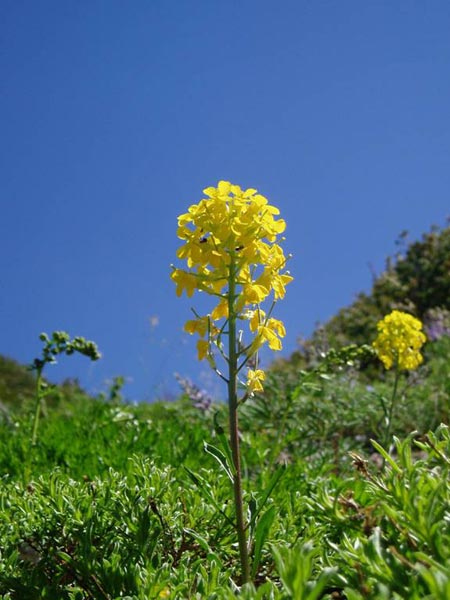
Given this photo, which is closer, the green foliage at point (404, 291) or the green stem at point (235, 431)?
the green stem at point (235, 431)

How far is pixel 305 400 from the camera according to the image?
6754 mm

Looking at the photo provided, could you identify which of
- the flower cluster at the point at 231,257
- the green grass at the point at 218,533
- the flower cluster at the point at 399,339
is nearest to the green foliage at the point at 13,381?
the green grass at the point at 218,533

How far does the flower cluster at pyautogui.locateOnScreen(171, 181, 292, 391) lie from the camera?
234cm

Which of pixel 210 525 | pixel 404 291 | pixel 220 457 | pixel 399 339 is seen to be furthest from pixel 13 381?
pixel 220 457

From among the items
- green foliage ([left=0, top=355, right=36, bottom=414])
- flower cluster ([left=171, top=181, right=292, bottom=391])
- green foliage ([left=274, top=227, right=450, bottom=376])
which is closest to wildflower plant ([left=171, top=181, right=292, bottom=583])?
flower cluster ([left=171, top=181, right=292, bottom=391])

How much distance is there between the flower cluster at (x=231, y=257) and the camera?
234 centimetres

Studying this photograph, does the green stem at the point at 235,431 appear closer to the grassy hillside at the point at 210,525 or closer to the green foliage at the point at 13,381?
the grassy hillside at the point at 210,525

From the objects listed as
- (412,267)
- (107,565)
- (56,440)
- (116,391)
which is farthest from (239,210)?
(412,267)

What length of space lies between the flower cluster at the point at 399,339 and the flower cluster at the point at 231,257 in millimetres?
2557

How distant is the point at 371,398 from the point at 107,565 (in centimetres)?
515

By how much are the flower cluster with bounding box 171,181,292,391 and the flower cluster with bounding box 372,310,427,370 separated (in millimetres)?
2557

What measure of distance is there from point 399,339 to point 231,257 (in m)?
2.81

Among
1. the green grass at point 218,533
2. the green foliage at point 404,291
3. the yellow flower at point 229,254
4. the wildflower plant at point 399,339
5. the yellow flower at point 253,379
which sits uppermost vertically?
the green foliage at point 404,291

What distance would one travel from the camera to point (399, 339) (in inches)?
190
